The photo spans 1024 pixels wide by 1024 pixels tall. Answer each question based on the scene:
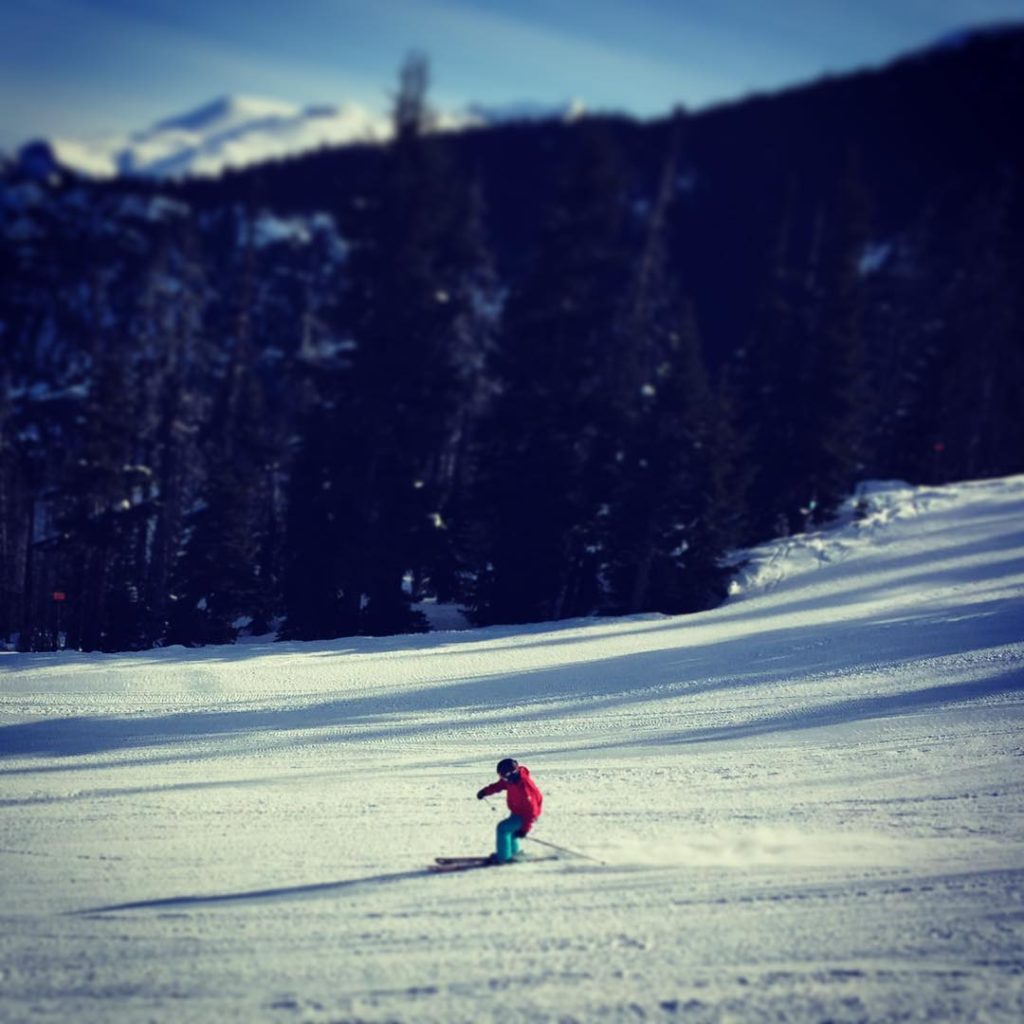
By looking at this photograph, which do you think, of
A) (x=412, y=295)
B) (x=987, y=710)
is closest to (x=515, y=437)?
(x=412, y=295)

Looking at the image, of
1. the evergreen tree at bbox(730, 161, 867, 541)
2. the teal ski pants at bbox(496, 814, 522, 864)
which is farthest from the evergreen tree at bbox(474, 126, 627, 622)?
the teal ski pants at bbox(496, 814, 522, 864)

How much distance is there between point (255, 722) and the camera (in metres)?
11.7

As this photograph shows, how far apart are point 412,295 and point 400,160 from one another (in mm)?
3836

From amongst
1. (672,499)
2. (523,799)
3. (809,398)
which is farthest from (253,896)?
(809,398)

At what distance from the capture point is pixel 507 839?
23.4 feet

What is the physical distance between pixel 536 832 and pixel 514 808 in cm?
83

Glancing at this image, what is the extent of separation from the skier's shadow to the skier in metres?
0.78

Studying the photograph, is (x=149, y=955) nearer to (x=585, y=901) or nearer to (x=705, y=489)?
(x=585, y=901)

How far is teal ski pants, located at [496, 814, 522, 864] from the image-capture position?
23.3ft

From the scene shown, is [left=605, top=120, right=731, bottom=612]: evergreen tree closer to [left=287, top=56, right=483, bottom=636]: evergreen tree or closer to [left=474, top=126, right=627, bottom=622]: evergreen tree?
[left=474, top=126, right=627, bottom=622]: evergreen tree

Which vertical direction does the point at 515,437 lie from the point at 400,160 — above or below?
below

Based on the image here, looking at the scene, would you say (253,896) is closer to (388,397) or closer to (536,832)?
(536,832)

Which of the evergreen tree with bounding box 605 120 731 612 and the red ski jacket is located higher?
the evergreen tree with bounding box 605 120 731 612

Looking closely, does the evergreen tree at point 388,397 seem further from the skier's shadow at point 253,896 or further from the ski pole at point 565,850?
the skier's shadow at point 253,896
